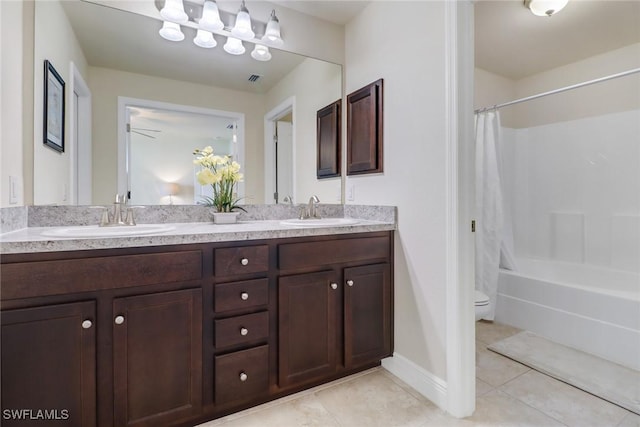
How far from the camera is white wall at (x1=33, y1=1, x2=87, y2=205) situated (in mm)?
1401

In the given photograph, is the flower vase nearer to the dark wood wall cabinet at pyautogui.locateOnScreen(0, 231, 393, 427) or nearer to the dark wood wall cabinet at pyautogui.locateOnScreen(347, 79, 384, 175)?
the dark wood wall cabinet at pyautogui.locateOnScreen(0, 231, 393, 427)

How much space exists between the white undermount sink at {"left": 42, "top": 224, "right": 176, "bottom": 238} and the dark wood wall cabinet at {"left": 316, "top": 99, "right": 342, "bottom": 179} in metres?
1.13

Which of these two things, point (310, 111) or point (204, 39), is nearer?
point (204, 39)

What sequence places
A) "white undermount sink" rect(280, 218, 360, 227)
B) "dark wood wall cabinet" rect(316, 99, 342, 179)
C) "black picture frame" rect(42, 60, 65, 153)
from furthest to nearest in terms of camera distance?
"dark wood wall cabinet" rect(316, 99, 342, 179)
"white undermount sink" rect(280, 218, 360, 227)
"black picture frame" rect(42, 60, 65, 153)

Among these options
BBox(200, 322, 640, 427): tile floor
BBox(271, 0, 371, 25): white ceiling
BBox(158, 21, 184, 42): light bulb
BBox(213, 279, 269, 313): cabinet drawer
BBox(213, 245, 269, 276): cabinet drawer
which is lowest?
BBox(200, 322, 640, 427): tile floor

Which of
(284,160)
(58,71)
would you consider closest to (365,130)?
(284,160)

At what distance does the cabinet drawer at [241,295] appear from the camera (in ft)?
4.37

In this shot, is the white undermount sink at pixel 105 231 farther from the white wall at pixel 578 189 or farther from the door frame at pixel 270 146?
the white wall at pixel 578 189

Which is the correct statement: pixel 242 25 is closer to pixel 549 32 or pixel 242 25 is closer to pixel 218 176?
pixel 218 176

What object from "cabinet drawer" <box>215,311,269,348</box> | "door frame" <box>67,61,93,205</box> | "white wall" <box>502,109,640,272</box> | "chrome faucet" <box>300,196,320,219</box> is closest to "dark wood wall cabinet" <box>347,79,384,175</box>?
"chrome faucet" <box>300,196,320,219</box>

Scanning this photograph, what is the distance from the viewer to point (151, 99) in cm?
174

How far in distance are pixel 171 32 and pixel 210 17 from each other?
0.24 meters

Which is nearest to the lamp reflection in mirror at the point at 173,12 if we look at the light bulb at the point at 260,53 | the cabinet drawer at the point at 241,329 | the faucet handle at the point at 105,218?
the light bulb at the point at 260,53

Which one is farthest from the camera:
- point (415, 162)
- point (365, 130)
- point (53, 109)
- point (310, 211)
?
point (310, 211)
